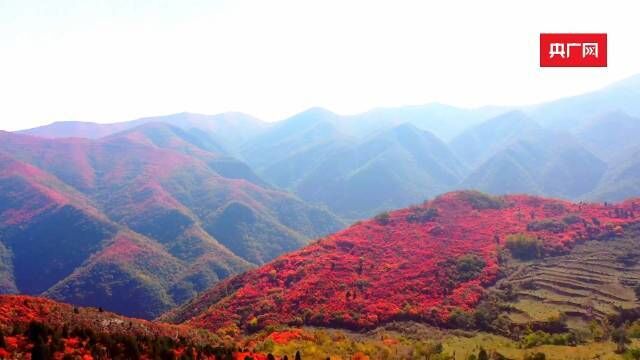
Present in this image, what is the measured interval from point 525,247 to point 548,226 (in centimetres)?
1492

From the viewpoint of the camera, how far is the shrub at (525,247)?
342ft

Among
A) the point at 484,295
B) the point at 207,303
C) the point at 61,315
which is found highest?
the point at 61,315

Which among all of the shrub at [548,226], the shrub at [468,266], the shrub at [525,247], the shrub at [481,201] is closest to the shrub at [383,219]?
the shrub at [481,201]

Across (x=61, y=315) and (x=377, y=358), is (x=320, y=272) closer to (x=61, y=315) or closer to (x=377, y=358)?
(x=377, y=358)

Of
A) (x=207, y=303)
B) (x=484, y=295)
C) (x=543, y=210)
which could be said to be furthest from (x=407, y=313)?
(x=543, y=210)

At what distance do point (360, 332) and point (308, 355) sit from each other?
75.5 ft

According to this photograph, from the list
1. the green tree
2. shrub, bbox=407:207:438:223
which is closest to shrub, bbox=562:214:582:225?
shrub, bbox=407:207:438:223

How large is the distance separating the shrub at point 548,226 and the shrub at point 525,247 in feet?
31.7

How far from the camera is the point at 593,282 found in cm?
8762

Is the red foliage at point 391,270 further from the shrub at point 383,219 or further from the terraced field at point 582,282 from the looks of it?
the terraced field at point 582,282

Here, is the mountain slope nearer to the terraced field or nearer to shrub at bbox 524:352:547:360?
shrub at bbox 524:352:547:360

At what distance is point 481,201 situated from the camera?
139 metres

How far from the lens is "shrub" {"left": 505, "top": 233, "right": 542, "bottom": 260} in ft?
342

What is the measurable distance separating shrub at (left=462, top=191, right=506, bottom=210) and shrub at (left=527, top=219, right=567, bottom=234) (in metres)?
17.5
